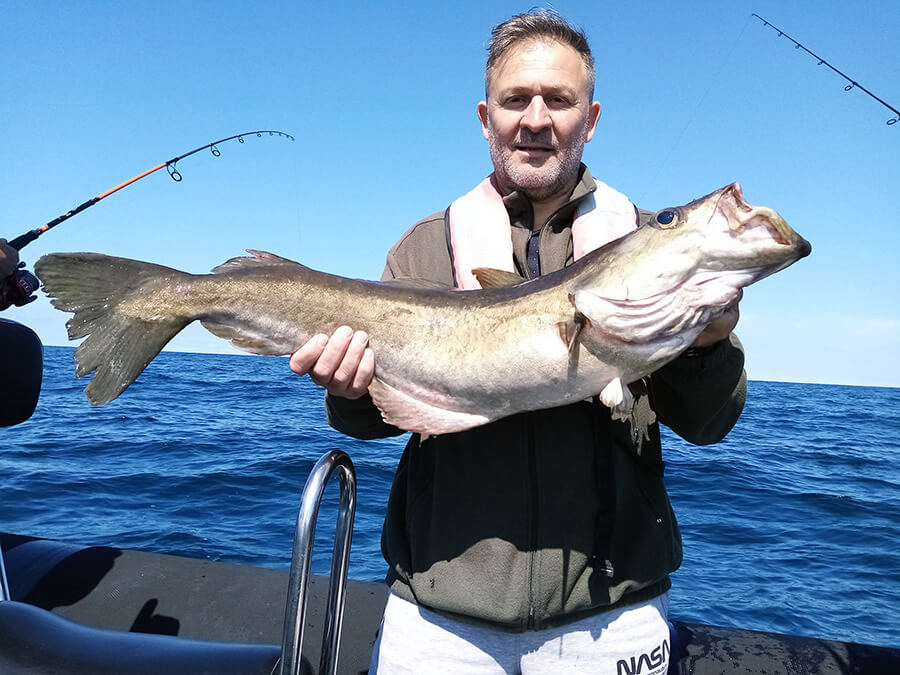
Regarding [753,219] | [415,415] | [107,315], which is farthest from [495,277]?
[107,315]

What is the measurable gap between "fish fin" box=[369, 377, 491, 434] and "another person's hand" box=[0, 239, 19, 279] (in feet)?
9.21

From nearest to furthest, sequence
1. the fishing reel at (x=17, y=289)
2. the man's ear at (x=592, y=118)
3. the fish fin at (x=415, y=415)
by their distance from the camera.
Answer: the fish fin at (x=415, y=415), the man's ear at (x=592, y=118), the fishing reel at (x=17, y=289)

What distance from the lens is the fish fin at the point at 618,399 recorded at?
7.23 ft

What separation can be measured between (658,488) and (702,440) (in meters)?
0.27

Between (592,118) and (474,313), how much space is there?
0.99 m

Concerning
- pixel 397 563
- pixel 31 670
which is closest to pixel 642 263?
pixel 397 563

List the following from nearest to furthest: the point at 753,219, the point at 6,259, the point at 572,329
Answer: the point at 753,219
the point at 572,329
the point at 6,259

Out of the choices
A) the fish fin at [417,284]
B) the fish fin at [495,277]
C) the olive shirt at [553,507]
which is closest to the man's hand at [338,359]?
the fish fin at [417,284]

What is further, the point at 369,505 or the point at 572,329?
the point at 369,505

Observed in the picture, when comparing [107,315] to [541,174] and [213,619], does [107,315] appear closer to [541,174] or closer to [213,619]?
[541,174]

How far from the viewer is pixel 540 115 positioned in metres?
2.45

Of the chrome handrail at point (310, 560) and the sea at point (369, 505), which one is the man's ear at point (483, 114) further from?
the sea at point (369, 505)

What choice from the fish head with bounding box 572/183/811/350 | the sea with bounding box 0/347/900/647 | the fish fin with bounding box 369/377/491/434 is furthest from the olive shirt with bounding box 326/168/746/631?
the sea with bounding box 0/347/900/647

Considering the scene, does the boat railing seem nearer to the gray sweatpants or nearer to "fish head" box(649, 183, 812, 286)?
the gray sweatpants
